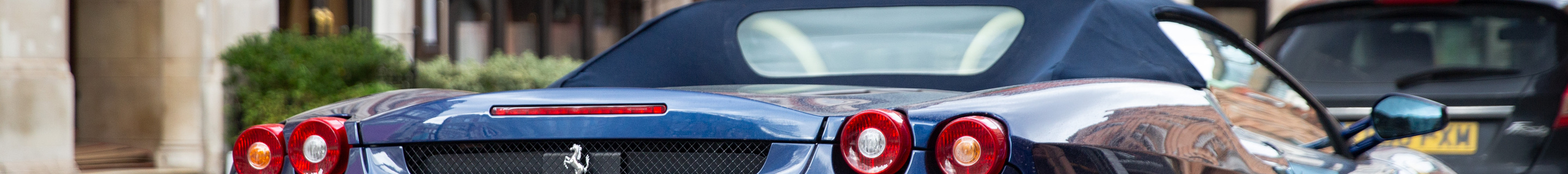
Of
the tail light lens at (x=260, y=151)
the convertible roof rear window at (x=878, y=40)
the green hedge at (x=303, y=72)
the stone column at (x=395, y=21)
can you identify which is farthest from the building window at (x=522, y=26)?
the tail light lens at (x=260, y=151)

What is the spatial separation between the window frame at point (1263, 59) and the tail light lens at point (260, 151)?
1.67 meters

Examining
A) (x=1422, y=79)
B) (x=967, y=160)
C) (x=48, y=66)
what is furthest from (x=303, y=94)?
(x=967, y=160)

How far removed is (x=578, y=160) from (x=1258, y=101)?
4.49 ft

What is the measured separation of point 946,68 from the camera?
9.43 ft

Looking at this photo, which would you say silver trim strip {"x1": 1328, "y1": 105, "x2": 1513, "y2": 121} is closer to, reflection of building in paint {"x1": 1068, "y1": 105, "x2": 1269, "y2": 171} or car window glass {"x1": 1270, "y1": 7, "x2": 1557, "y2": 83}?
car window glass {"x1": 1270, "y1": 7, "x2": 1557, "y2": 83}

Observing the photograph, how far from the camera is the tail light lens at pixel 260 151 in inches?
84.6

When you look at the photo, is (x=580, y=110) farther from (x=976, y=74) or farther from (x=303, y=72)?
(x=303, y=72)

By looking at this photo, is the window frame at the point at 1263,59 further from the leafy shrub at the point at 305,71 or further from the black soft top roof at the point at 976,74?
the leafy shrub at the point at 305,71

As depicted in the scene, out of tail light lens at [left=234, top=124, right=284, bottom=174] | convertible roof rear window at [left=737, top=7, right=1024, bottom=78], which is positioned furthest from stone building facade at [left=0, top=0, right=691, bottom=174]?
tail light lens at [left=234, top=124, right=284, bottom=174]

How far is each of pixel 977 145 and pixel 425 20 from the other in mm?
10834

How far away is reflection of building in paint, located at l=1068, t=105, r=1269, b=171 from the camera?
1.83 m

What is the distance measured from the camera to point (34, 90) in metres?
7.48

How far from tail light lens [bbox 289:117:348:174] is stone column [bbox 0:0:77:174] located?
616 cm

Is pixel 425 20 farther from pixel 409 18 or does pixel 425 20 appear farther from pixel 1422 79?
pixel 1422 79
